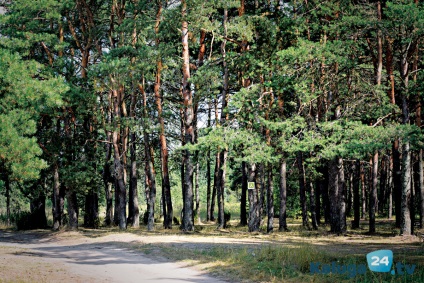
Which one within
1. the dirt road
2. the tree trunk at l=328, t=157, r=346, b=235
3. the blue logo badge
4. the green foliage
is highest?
the green foliage

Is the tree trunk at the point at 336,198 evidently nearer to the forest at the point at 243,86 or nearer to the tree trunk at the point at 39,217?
the forest at the point at 243,86

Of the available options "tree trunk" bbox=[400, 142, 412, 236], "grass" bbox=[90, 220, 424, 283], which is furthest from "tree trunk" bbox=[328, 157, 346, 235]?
"grass" bbox=[90, 220, 424, 283]

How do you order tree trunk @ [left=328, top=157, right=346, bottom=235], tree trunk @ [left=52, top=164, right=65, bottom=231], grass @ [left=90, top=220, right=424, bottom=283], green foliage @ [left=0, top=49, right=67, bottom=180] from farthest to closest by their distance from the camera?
tree trunk @ [left=52, top=164, right=65, bottom=231] → tree trunk @ [left=328, top=157, right=346, bottom=235] → green foliage @ [left=0, top=49, right=67, bottom=180] → grass @ [left=90, top=220, right=424, bottom=283]

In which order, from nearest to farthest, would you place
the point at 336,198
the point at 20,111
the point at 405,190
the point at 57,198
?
the point at 20,111, the point at 405,190, the point at 336,198, the point at 57,198

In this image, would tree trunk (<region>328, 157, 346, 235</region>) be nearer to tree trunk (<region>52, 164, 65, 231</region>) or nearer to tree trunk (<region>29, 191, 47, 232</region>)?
tree trunk (<region>52, 164, 65, 231</region>)

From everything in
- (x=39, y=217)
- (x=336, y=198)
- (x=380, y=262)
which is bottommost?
(x=39, y=217)

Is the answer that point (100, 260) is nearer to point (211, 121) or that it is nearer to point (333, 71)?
point (333, 71)

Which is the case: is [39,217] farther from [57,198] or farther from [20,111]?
[20,111]

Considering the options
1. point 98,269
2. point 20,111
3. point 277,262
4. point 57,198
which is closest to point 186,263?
point 98,269

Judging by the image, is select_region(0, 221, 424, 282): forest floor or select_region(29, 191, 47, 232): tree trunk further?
select_region(29, 191, 47, 232): tree trunk

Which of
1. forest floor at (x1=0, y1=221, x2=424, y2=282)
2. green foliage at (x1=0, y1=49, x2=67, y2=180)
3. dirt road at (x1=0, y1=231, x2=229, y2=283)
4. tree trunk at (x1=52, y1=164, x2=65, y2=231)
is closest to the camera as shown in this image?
dirt road at (x1=0, y1=231, x2=229, y2=283)

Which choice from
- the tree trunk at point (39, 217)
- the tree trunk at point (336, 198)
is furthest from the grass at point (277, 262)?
the tree trunk at point (39, 217)

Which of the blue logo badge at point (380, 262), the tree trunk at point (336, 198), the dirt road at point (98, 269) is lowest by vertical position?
the dirt road at point (98, 269)

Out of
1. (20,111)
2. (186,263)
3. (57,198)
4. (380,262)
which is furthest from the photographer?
(57,198)
